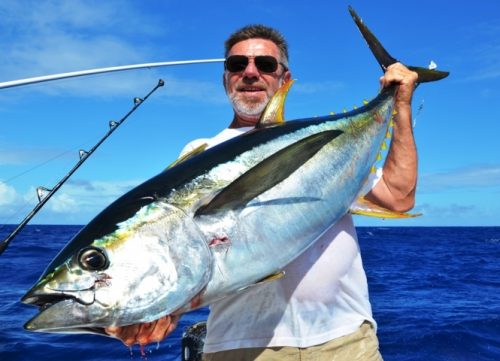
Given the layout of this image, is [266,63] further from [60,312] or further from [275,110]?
[60,312]

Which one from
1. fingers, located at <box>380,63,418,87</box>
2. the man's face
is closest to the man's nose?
the man's face

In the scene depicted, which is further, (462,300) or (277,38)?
(462,300)

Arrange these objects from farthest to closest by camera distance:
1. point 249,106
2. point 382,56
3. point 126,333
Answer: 1. point 382,56
2. point 249,106
3. point 126,333

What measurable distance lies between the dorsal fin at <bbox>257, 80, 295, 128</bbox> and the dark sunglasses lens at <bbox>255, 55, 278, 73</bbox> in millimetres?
695

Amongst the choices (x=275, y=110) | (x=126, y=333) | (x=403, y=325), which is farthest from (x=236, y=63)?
(x=403, y=325)

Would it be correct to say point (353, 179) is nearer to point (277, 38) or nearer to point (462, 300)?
point (277, 38)

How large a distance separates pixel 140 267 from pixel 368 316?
1.42m

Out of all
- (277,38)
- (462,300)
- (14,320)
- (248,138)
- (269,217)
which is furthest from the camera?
(462,300)

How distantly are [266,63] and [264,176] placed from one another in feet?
4.46

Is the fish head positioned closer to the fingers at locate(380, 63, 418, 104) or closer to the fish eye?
the fish eye

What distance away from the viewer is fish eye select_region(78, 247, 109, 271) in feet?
6.07

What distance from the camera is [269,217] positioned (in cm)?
213

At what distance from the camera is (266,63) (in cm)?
329

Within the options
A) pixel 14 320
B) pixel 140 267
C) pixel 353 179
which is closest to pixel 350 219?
pixel 353 179
